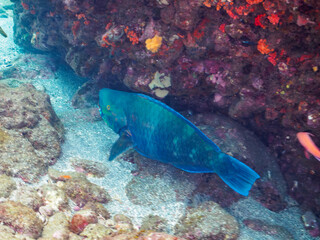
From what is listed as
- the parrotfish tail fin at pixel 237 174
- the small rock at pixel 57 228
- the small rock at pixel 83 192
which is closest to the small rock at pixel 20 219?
the small rock at pixel 57 228

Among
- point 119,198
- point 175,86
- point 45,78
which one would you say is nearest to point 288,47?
point 175,86

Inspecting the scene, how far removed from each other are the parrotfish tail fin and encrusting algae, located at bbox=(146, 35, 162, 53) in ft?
6.82

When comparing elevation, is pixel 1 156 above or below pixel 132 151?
above

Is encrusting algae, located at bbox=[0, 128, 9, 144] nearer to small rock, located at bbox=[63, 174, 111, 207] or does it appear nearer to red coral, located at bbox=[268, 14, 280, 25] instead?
small rock, located at bbox=[63, 174, 111, 207]


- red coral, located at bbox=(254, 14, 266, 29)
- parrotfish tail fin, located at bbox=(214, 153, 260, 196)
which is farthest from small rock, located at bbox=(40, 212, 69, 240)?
red coral, located at bbox=(254, 14, 266, 29)

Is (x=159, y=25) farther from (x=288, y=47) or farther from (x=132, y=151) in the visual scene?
(x=132, y=151)

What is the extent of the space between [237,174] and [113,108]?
213cm

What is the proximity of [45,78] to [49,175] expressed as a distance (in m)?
4.62

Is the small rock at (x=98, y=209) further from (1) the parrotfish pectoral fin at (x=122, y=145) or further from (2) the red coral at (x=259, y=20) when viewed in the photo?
(2) the red coral at (x=259, y=20)

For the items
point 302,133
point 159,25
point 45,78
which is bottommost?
point 45,78

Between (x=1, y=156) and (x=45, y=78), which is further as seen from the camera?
(x=45, y=78)

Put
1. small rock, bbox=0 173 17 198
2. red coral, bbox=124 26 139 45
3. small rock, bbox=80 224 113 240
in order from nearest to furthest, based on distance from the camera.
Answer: small rock, bbox=80 224 113 240 < small rock, bbox=0 173 17 198 < red coral, bbox=124 26 139 45

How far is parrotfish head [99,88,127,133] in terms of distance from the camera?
12.1ft

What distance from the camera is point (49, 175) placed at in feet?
10.7
